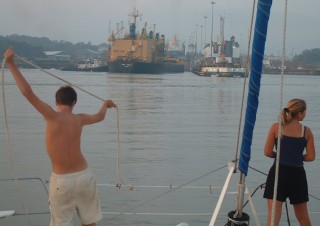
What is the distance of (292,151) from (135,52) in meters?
120

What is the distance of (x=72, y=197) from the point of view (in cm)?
365

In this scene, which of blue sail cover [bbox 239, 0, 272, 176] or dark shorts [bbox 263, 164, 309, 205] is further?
dark shorts [bbox 263, 164, 309, 205]

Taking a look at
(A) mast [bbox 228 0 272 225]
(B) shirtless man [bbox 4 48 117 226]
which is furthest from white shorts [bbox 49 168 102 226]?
(A) mast [bbox 228 0 272 225]

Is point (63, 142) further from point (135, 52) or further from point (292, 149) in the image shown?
point (135, 52)

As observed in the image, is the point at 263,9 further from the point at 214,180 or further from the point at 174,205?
the point at 214,180

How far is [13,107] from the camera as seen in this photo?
2702cm

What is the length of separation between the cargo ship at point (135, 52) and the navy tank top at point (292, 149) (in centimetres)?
10813

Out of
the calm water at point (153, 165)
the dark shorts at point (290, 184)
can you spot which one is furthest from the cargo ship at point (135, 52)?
the dark shorts at point (290, 184)

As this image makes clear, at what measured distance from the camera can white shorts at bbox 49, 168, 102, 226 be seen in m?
3.60

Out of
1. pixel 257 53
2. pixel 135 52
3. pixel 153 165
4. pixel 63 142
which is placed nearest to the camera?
pixel 257 53

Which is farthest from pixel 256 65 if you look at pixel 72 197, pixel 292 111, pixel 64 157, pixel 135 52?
pixel 135 52

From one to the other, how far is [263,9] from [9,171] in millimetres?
8244

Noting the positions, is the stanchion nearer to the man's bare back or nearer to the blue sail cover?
the blue sail cover

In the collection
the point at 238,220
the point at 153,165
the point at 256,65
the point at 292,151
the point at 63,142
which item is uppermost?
the point at 256,65
